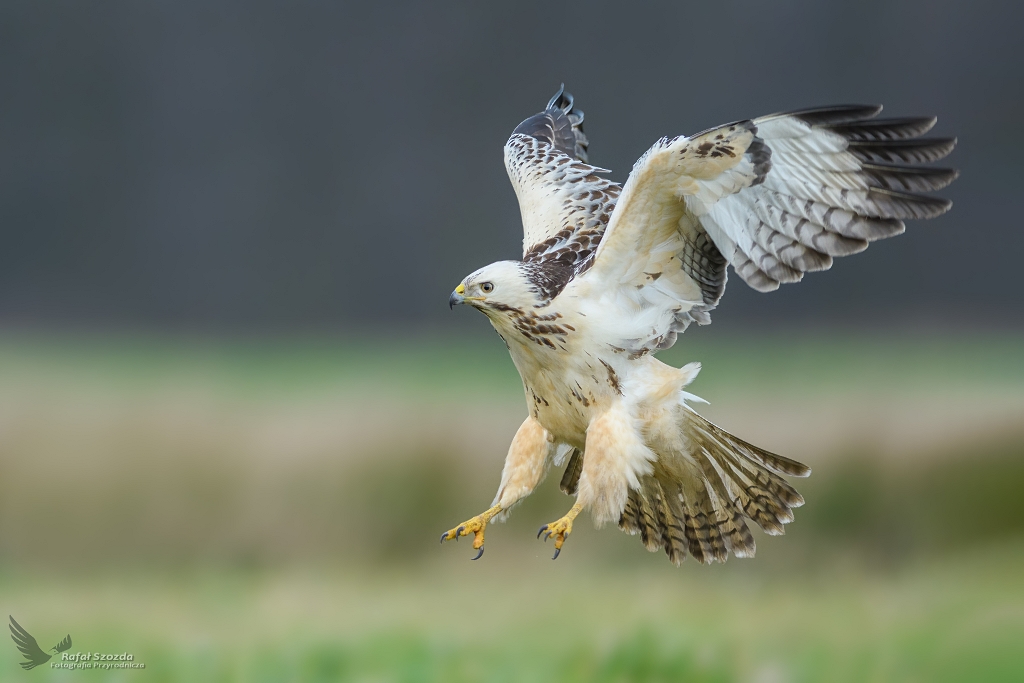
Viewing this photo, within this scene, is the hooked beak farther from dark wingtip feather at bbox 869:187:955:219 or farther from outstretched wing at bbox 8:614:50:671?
outstretched wing at bbox 8:614:50:671

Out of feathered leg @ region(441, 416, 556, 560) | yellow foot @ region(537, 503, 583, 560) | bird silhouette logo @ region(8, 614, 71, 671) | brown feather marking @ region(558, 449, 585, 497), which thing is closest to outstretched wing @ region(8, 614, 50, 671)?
bird silhouette logo @ region(8, 614, 71, 671)

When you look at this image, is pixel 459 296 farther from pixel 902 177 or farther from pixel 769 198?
pixel 902 177

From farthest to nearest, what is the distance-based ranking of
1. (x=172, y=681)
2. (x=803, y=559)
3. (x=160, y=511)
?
(x=160, y=511) → (x=803, y=559) → (x=172, y=681)

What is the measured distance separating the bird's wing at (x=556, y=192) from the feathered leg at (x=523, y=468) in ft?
1.61

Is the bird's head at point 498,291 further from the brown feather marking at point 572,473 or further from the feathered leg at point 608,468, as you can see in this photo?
the brown feather marking at point 572,473

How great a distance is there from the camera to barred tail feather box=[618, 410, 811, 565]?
276cm

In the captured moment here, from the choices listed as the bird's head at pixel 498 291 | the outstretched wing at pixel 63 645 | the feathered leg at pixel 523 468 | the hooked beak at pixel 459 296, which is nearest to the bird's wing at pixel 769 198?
the bird's head at pixel 498 291

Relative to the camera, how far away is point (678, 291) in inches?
104

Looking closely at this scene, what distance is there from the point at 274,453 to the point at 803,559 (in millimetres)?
2531

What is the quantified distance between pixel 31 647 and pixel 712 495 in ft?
9.02

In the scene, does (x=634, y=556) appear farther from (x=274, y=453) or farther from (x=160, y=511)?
(x=160, y=511)

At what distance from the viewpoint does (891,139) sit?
93.0 inches

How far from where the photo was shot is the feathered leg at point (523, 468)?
8.73 feet

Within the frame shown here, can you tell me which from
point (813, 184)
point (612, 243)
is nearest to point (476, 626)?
point (612, 243)
